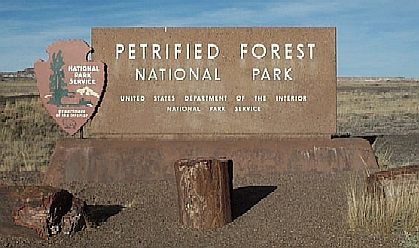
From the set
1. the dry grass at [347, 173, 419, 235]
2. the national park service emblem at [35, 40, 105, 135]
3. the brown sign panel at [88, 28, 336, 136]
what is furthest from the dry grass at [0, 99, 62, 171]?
the dry grass at [347, 173, 419, 235]

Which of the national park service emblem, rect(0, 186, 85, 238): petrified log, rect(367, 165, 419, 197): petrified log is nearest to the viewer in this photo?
rect(0, 186, 85, 238): petrified log

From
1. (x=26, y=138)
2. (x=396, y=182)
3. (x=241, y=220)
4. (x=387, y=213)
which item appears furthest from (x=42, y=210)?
(x=26, y=138)

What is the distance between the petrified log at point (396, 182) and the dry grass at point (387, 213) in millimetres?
26

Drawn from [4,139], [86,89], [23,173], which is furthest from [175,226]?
[4,139]

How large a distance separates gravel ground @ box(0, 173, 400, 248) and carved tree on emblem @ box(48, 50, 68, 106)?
1999 millimetres

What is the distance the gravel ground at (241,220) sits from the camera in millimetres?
7828

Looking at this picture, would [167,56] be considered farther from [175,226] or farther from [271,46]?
[175,226]

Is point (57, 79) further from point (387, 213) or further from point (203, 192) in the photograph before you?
point (387, 213)

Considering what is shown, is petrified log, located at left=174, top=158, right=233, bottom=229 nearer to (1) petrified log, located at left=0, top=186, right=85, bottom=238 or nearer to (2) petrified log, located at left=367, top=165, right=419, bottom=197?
(1) petrified log, located at left=0, top=186, right=85, bottom=238

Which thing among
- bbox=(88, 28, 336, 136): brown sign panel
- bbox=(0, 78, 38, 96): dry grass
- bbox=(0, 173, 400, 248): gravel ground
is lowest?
bbox=(0, 173, 400, 248): gravel ground

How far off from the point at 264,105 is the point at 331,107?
1133 millimetres

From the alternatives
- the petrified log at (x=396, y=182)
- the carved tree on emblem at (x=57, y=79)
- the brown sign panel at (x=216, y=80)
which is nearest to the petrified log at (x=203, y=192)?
the petrified log at (x=396, y=182)

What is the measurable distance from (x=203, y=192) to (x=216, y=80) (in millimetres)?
4654

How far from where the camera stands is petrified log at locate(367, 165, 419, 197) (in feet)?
27.5
